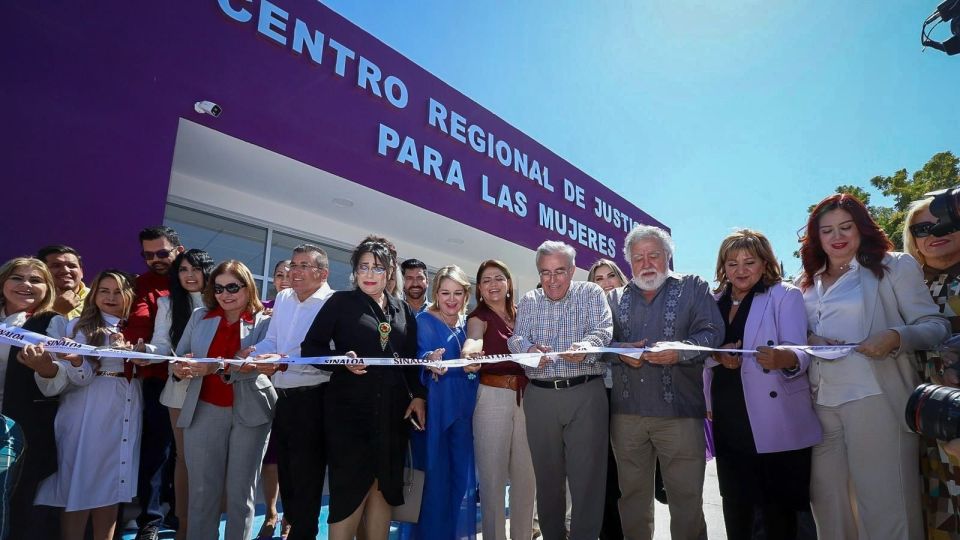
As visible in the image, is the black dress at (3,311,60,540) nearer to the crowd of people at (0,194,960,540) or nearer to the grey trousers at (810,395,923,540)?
the crowd of people at (0,194,960,540)

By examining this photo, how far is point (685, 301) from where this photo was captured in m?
2.81

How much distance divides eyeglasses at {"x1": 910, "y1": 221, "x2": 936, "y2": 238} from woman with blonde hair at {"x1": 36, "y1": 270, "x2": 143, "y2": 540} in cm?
470

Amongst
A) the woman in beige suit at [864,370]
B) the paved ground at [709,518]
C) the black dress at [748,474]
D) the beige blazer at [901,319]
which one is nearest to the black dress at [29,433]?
the black dress at [748,474]

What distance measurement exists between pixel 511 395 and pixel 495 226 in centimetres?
581

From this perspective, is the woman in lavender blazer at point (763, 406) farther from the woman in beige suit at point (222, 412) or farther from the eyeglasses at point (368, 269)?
the woman in beige suit at point (222, 412)

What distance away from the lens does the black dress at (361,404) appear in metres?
2.62

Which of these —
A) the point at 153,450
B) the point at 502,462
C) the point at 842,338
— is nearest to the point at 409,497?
the point at 502,462

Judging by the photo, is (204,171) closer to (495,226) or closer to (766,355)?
(495,226)

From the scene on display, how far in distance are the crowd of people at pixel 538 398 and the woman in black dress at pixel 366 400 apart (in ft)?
0.04

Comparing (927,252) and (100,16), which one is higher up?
(100,16)

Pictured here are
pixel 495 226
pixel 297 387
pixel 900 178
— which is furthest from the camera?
pixel 900 178

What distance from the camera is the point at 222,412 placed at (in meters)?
3.16

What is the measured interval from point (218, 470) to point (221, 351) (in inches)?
31.7

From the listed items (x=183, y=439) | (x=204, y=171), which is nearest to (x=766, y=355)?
(x=183, y=439)
